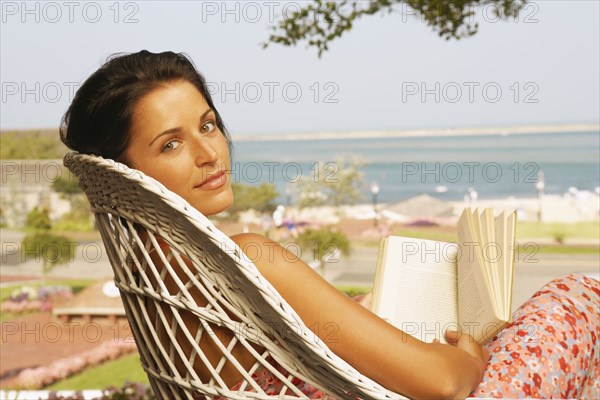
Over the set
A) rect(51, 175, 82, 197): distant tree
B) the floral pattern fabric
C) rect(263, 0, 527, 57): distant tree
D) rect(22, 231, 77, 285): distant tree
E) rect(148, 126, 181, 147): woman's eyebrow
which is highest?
rect(263, 0, 527, 57): distant tree

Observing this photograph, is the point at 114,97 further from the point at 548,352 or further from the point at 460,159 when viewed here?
the point at 460,159

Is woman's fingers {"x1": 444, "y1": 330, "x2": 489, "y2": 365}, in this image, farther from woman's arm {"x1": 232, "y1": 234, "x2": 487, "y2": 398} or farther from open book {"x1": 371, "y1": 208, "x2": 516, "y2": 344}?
woman's arm {"x1": 232, "y1": 234, "x2": 487, "y2": 398}

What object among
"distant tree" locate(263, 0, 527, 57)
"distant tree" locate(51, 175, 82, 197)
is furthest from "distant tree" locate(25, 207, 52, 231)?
"distant tree" locate(263, 0, 527, 57)

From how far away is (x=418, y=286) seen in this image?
143 centimetres

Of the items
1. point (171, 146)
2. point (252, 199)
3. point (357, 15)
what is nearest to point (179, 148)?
point (171, 146)

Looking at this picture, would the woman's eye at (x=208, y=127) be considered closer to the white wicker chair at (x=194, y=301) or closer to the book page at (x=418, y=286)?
the white wicker chair at (x=194, y=301)

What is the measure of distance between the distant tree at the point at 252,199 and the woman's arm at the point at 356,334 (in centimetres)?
511

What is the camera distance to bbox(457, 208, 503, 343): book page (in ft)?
4.05

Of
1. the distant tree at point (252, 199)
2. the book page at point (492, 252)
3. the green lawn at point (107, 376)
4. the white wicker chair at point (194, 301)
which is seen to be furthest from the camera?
the distant tree at point (252, 199)

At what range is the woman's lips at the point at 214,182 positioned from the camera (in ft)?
4.26

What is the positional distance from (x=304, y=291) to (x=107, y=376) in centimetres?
Result: 398

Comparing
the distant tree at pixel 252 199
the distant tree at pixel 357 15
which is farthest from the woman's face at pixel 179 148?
the distant tree at pixel 252 199

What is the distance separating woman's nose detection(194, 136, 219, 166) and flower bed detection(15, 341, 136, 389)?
153 inches

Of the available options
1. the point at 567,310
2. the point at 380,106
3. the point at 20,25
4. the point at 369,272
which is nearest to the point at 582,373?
the point at 567,310
